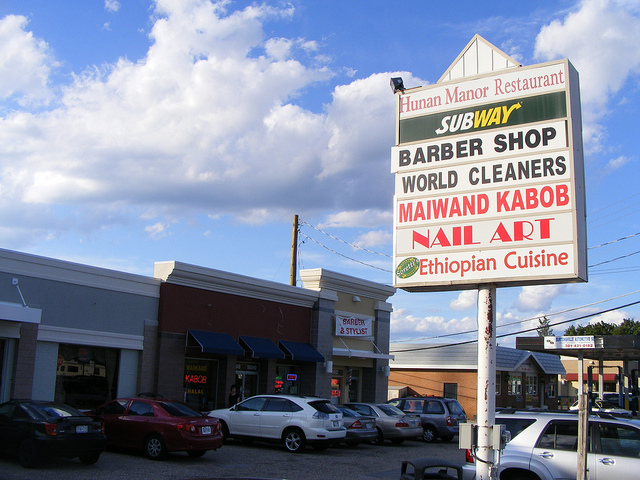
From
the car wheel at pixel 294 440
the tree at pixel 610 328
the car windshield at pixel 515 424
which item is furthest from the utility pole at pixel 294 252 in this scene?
the tree at pixel 610 328

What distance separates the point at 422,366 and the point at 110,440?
89.6 feet

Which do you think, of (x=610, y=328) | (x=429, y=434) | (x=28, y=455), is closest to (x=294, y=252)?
(x=429, y=434)

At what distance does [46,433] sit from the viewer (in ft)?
42.3

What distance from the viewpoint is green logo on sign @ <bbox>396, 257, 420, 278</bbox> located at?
28.9ft

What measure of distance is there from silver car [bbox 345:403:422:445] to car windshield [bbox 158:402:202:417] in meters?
7.32

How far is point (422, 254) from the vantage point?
880cm

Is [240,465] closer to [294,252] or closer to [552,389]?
[294,252]

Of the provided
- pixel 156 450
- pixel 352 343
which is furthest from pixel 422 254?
pixel 352 343

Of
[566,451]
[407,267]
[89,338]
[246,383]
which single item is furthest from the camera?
[246,383]

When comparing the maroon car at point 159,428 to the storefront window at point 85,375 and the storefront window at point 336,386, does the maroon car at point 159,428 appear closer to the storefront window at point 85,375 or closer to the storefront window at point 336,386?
the storefront window at point 85,375

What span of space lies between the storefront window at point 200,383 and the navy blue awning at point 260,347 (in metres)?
1.32

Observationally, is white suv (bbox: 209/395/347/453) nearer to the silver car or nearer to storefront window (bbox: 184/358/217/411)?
the silver car

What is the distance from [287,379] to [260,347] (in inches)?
124

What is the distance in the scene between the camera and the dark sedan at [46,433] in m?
12.8
